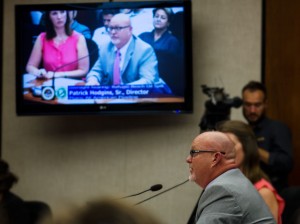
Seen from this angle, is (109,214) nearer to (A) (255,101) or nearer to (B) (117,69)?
(A) (255,101)

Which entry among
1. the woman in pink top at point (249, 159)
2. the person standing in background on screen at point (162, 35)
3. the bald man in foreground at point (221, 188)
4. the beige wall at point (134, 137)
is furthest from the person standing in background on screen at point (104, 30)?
the bald man in foreground at point (221, 188)

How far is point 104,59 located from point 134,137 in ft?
2.22

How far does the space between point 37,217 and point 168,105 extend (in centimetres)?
123

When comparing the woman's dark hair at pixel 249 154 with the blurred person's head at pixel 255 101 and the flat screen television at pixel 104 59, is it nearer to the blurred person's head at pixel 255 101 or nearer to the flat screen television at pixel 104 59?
the blurred person's head at pixel 255 101

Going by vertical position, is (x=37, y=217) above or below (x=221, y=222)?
below

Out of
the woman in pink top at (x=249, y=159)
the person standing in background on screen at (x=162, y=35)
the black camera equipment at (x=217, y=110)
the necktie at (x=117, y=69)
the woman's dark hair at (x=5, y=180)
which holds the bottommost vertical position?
the woman's dark hair at (x=5, y=180)

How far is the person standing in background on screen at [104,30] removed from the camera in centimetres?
456

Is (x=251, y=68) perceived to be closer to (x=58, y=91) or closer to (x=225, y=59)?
(x=225, y=59)

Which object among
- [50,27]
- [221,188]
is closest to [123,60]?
[50,27]

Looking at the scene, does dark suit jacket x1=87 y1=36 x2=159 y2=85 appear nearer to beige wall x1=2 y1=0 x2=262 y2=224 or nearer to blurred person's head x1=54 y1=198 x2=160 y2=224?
beige wall x1=2 y1=0 x2=262 y2=224

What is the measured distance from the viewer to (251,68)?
15.4ft

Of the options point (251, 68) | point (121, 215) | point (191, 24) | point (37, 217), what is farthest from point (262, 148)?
point (121, 215)

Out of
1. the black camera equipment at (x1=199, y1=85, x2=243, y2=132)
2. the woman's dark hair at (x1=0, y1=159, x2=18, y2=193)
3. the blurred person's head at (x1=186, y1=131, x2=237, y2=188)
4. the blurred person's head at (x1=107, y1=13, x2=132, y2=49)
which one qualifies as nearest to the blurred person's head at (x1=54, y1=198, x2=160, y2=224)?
the blurred person's head at (x1=186, y1=131, x2=237, y2=188)

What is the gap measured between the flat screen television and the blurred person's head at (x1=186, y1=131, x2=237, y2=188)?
215 cm
